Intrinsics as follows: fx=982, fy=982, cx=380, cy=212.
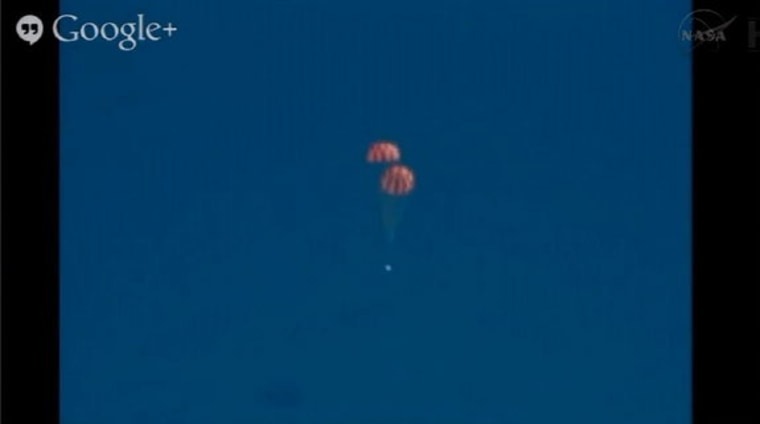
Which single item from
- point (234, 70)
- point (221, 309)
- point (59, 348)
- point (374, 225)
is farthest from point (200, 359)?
point (234, 70)

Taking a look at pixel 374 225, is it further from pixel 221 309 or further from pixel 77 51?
pixel 77 51
